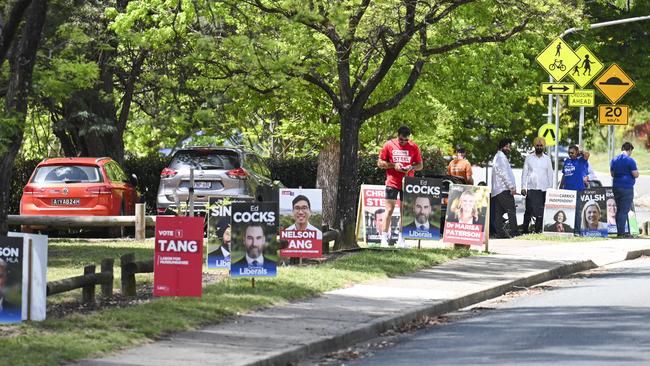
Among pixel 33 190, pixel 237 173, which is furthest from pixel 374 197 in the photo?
pixel 33 190

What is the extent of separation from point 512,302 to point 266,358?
19.7 feet

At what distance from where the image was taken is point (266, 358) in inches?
426

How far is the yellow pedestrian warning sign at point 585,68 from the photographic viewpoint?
1149 inches

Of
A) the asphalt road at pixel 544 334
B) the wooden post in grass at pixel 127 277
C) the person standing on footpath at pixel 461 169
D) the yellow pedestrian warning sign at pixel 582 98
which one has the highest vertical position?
the yellow pedestrian warning sign at pixel 582 98

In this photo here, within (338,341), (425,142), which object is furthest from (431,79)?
(338,341)

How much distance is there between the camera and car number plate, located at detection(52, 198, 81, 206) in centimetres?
2636

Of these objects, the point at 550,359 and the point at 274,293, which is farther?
the point at 274,293

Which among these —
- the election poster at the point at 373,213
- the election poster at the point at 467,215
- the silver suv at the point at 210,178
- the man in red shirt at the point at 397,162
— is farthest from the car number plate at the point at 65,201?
the election poster at the point at 467,215

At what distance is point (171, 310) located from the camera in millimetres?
13414

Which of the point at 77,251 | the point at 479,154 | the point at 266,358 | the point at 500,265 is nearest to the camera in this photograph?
the point at 266,358

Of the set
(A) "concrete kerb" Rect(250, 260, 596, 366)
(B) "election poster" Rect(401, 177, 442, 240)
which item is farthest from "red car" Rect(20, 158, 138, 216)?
(A) "concrete kerb" Rect(250, 260, 596, 366)

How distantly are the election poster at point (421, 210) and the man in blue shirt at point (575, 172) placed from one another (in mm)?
7106

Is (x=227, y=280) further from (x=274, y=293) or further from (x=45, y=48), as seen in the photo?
(x=45, y=48)

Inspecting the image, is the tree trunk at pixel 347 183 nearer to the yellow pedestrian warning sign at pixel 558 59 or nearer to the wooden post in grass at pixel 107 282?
the yellow pedestrian warning sign at pixel 558 59
